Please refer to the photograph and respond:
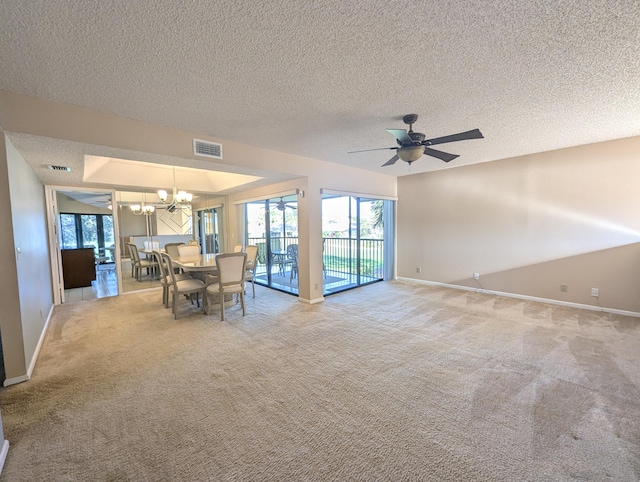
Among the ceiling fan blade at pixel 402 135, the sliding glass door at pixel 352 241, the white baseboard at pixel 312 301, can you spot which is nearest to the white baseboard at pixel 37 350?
the white baseboard at pixel 312 301

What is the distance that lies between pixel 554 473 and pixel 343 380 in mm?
1418

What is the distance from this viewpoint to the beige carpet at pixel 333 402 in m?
1.53

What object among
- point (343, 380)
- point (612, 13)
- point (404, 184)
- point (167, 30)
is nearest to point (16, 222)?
point (167, 30)

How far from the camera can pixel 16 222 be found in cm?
248

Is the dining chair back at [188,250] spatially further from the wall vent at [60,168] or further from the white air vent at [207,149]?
the white air vent at [207,149]

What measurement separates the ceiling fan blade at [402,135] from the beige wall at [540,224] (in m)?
3.27

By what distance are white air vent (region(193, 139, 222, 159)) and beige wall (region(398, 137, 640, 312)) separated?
443 cm

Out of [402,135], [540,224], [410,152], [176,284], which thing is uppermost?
[402,135]

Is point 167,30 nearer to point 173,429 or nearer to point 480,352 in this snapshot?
point 173,429

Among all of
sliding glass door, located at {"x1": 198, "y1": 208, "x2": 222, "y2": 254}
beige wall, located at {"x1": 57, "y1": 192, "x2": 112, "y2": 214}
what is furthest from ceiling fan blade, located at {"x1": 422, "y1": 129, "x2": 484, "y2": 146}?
beige wall, located at {"x1": 57, "y1": 192, "x2": 112, "y2": 214}

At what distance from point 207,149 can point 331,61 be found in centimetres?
215

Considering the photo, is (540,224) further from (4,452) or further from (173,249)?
(173,249)

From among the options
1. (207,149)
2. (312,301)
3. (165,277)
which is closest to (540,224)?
(312,301)

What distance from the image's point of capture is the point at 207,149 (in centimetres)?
339
